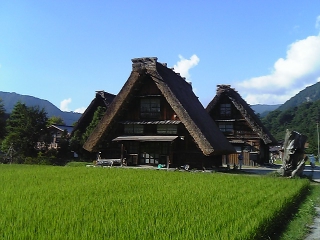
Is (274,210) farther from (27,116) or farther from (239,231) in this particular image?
(27,116)

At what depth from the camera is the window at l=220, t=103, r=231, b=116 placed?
1014 inches

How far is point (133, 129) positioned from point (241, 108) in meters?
9.34

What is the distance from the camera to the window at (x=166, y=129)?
58.5ft

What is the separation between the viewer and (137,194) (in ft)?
24.2

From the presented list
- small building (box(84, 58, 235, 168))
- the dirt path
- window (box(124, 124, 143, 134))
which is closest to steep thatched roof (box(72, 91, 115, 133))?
small building (box(84, 58, 235, 168))

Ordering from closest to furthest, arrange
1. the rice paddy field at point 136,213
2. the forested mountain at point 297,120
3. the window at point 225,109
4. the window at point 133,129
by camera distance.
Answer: the rice paddy field at point 136,213 → the window at point 133,129 → the window at point 225,109 → the forested mountain at point 297,120

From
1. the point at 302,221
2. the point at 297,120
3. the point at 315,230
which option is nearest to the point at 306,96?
the point at 297,120

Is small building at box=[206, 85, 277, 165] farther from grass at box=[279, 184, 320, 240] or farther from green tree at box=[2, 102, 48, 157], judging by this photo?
grass at box=[279, 184, 320, 240]

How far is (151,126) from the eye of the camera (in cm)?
1875

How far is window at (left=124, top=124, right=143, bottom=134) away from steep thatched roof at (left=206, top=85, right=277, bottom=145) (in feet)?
28.5

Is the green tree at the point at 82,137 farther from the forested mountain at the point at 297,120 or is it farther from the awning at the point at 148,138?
the forested mountain at the point at 297,120

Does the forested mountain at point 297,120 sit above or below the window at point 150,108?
above

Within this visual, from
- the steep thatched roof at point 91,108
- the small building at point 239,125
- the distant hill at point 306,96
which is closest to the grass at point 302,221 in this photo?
the small building at point 239,125

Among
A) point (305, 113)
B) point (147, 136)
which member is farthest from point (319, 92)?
point (147, 136)
